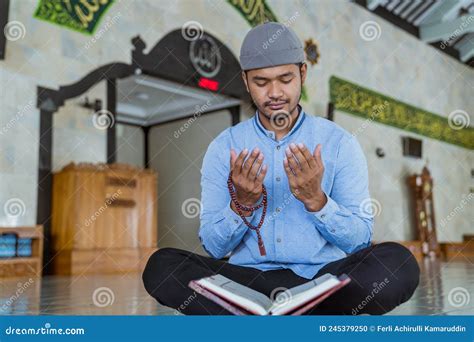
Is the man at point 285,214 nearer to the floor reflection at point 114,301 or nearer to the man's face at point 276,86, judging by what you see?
the man's face at point 276,86

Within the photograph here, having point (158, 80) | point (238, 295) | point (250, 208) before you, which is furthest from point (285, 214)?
point (158, 80)

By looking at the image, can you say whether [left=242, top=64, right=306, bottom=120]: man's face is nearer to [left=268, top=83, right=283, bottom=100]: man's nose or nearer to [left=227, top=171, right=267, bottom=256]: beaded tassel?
[left=268, top=83, right=283, bottom=100]: man's nose

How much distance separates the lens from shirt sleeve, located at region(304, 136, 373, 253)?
4.21ft

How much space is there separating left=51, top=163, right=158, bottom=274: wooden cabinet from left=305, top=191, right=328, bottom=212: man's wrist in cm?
371

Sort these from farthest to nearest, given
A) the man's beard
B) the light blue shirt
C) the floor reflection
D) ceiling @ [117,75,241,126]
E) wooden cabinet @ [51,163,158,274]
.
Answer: ceiling @ [117,75,241,126]
wooden cabinet @ [51,163,158,274]
the floor reflection
the man's beard
the light blue shirt

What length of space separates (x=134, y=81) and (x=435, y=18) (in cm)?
566

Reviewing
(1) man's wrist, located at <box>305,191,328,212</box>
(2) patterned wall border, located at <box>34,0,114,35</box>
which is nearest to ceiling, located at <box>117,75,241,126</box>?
(2) patterned wall border, located at <box>34,0,114,35</box>

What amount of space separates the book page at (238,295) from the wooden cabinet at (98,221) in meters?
3.69

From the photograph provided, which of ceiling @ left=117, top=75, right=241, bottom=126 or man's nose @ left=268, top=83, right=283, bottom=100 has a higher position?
ceiling @ left=117, top=75, right=241, bottom=126

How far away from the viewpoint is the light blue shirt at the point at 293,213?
135 centimetres

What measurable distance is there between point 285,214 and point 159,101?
21.3 ft

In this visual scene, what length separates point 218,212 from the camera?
1.41m

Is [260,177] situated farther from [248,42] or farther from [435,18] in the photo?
[435,18]

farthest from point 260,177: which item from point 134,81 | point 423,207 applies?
point 423,207
